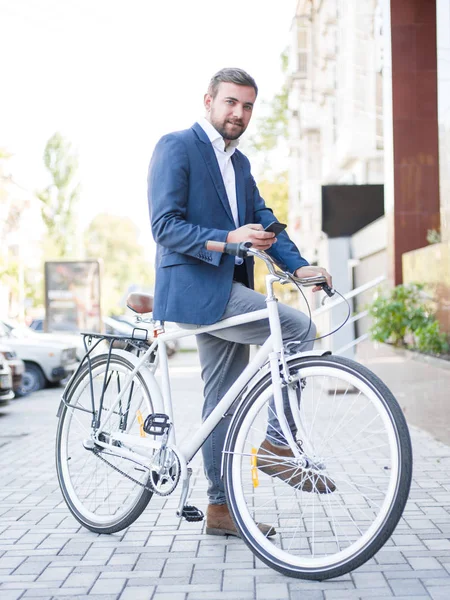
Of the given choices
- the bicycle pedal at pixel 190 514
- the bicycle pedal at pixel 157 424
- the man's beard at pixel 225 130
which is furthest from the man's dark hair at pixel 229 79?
the bicycle pedal at pixel 190 514

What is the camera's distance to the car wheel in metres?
16.2

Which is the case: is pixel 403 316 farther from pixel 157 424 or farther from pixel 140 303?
pixel 157 424

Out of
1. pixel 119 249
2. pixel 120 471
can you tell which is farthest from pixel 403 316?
pixel 119 249

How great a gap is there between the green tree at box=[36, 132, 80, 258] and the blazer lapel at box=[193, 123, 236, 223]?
65674 millimetres

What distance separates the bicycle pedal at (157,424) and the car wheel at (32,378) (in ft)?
39.9

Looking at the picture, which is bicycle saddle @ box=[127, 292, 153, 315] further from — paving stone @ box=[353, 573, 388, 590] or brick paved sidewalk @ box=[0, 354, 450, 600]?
paving stone @ box=[353, 573, 388, 590]

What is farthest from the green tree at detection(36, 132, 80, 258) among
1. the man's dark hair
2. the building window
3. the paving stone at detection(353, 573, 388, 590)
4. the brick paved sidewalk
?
the paving stone at detection(353, 573, 388, 590)

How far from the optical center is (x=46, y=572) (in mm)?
3908

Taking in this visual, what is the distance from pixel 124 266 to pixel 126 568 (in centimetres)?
10049

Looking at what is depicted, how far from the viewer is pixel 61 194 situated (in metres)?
70.9

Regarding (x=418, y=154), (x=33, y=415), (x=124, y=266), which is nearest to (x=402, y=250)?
(x=418, y=154)

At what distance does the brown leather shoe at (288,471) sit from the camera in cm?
366

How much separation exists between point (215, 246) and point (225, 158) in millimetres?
628

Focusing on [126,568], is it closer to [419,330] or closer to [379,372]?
[419,330]
